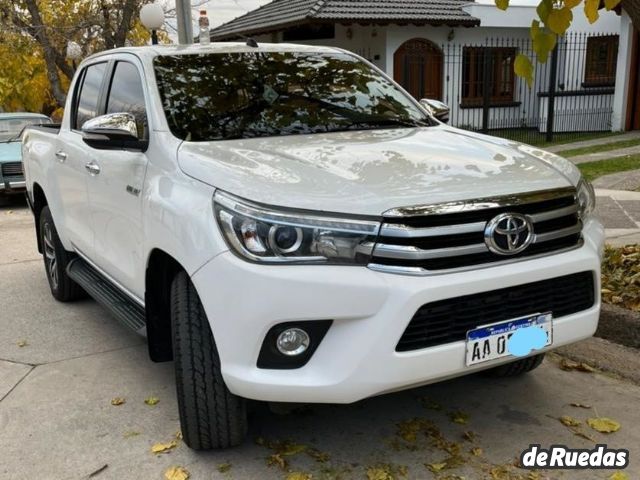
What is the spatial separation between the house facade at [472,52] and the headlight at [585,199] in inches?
530

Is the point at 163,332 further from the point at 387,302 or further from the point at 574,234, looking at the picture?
the point at 574,234

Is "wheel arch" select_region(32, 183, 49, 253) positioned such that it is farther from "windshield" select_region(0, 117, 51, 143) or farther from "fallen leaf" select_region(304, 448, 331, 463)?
"windshield" select_region(0, 117, 51, 143)

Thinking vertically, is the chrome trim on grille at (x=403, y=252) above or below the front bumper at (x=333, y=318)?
above

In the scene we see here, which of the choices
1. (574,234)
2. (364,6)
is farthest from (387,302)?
(364,6)

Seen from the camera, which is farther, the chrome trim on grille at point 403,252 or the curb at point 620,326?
the curb at point 620,326

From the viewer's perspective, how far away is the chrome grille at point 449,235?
258 centimetres

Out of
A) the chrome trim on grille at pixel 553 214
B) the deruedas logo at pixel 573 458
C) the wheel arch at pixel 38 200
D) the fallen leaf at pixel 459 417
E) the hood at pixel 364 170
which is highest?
the hood at pixel 364 170

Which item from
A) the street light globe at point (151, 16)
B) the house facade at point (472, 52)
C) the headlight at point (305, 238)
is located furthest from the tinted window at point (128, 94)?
the house facade at point (472, 52)

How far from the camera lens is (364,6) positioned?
1667 centimetres

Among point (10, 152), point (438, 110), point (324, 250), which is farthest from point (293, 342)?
point (10, 152)

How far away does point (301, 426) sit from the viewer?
3387 millimetres

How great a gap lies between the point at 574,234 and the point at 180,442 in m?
2.03

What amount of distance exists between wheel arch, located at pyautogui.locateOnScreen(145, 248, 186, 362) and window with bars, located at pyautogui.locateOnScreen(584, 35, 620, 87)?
17.8 m

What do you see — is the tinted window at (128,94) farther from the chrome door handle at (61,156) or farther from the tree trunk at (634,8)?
the tree trunk at (634,8)
